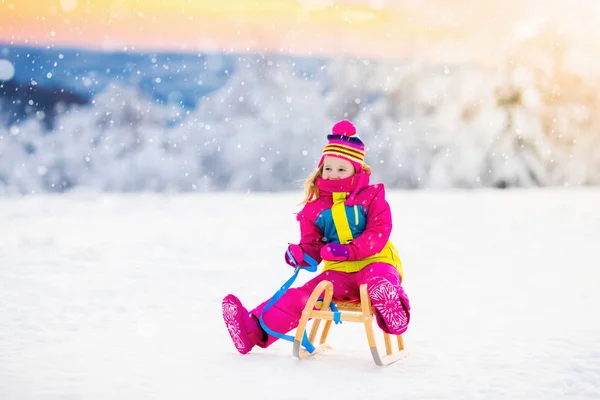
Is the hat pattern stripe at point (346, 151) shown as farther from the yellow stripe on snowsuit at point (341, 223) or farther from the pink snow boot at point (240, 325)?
the pink snow boot at point (240, 325)

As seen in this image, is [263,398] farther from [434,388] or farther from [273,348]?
[273,348]

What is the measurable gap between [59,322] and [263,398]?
2297 mm

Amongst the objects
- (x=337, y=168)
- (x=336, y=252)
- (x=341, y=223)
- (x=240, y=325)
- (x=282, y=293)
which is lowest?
(x=240, y=325)

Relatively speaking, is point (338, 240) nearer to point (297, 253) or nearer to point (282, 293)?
point (297, 253)

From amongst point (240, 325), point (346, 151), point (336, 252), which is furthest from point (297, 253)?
point (346, 151)

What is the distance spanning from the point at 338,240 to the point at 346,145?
50 cm

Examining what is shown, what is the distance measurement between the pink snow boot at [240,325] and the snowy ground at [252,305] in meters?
0.08

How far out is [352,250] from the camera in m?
3.94

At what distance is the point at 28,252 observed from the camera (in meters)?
8.16

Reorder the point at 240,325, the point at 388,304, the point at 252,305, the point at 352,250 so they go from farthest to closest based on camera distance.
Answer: the point at 252,305 < the point at 240,325 < the point at 352,250 < the point at 388,304

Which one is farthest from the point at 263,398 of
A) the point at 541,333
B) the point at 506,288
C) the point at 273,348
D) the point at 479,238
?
the point at 479,238

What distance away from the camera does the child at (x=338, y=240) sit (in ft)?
13.0

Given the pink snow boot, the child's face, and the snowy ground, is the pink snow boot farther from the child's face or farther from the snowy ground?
the child's face

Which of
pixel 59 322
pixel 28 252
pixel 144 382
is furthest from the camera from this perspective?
pixel 28 252
